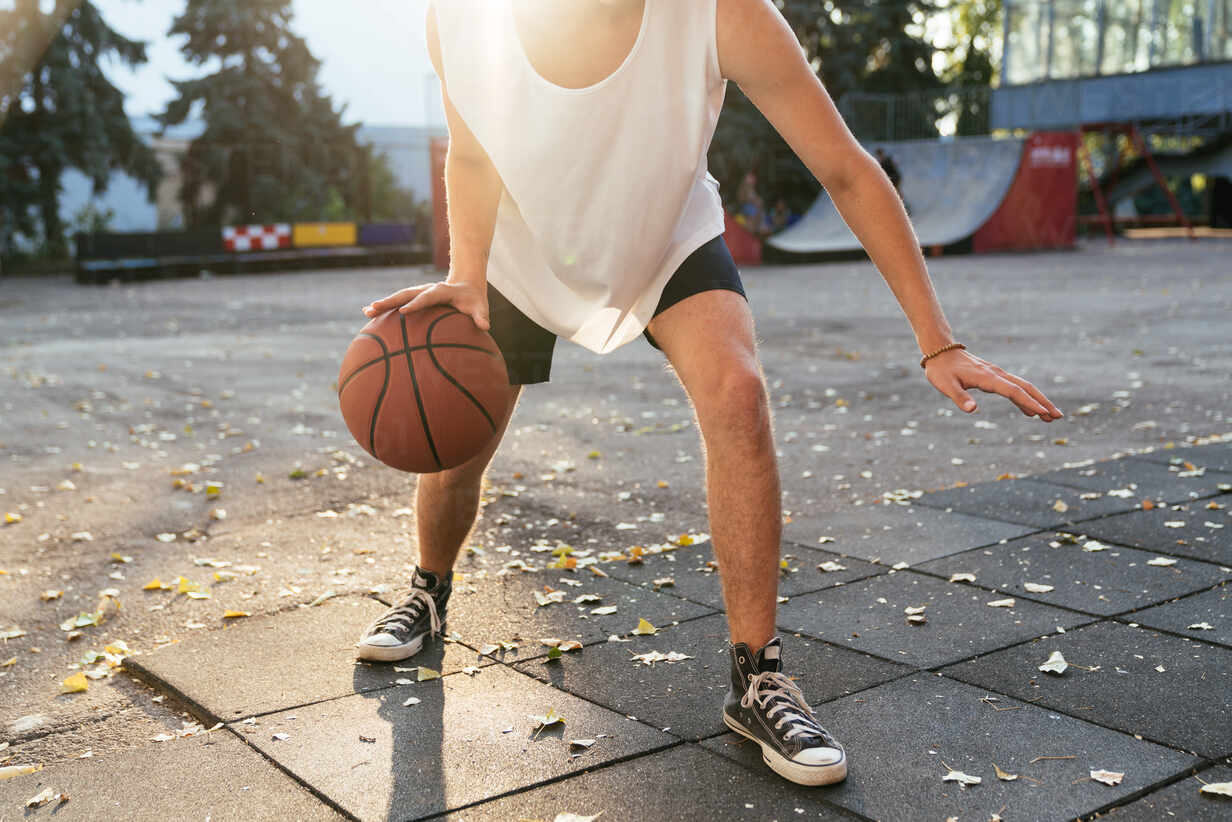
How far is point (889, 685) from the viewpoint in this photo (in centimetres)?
341

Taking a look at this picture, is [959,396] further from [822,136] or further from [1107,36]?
[1107,36]

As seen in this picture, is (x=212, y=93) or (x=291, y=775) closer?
(x=291, y=775)

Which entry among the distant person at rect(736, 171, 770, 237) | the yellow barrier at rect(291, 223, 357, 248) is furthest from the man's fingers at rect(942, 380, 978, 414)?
the yellow barrier at rect(291, 223, 357, 248)

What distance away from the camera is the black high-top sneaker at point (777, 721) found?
112 inches

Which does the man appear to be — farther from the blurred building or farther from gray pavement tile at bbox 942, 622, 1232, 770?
the blurred building

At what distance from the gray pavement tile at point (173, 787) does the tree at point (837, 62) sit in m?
28.4

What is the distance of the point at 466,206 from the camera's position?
11.6 feet

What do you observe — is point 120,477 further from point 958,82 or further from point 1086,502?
point 958,82

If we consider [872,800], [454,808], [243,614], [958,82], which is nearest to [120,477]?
[243,614]

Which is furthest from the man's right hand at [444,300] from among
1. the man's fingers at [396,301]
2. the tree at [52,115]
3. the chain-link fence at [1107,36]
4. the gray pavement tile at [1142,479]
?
the chain-link fence at [1107,36]

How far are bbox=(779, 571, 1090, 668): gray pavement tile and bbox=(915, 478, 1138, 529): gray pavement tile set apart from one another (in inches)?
39.1

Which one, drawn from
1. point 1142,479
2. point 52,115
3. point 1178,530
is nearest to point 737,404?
point 1178,530

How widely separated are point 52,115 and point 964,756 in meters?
29.5

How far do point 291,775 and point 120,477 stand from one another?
436 cm
